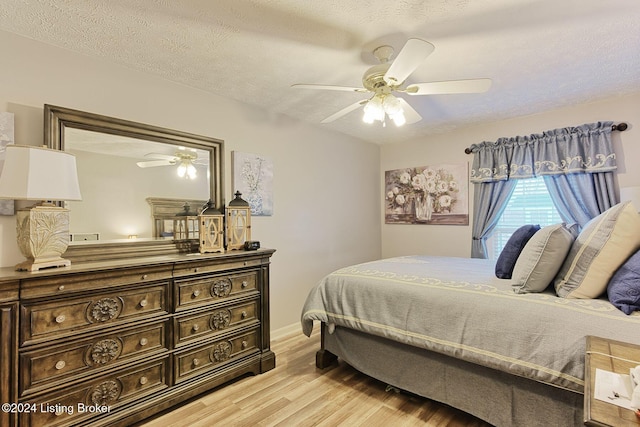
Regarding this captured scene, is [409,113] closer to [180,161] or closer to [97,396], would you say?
[180,161]

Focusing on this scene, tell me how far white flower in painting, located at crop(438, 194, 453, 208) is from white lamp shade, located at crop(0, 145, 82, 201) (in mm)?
3842

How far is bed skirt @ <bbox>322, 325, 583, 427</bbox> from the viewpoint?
60.9 inches

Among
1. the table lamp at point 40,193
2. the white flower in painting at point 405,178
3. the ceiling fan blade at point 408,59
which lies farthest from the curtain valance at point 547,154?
the table lamp at point 40,193

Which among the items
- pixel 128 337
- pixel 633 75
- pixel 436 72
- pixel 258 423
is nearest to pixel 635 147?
pixel 633 75

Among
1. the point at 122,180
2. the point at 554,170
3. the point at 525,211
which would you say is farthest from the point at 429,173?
the point at 122,180

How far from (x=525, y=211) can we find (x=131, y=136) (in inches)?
158

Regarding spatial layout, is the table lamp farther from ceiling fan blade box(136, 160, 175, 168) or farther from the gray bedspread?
the gray bedspread

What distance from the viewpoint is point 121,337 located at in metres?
1.79

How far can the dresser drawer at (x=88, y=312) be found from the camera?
151 centimetres

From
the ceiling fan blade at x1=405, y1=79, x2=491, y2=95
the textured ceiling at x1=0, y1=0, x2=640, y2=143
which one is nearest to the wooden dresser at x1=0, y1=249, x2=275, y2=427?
the textured ceiling at x1=0, y1=0, x2=640, y2=143

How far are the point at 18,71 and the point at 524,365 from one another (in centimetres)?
327

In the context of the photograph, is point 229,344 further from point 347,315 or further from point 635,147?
point 635,147

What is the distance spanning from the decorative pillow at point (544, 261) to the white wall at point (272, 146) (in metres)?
2.20

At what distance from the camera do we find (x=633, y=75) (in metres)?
2.49
